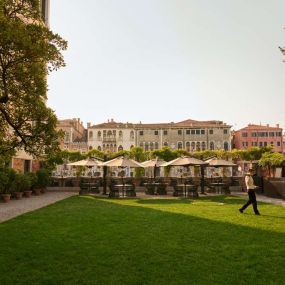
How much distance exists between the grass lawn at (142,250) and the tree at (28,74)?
2.37 metres

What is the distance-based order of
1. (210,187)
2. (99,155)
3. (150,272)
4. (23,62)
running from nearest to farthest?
(150,272), (23,62), (210,187), (99,155)

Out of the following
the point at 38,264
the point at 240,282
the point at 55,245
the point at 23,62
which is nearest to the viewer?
the point at 240,282

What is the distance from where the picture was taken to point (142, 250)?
21.7ft

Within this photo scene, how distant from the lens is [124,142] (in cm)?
7544

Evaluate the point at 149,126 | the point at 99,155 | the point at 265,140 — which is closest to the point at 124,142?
the point at 149,126

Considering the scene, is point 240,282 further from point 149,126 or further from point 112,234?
point 149,126

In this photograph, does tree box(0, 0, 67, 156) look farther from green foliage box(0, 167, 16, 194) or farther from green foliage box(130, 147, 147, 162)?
green foliage box(130, 147, 147, 162)

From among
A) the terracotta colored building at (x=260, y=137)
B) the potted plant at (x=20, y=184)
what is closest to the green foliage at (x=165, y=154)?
the potted plant at (x=20, y=184)

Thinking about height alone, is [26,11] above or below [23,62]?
above

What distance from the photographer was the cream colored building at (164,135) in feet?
241

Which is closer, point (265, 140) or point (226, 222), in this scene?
point (226, 222)

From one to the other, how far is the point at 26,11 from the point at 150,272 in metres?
6.79

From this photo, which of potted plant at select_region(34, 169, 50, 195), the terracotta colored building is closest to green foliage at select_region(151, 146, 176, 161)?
potted plant at select_region(34, 169, 50, 195)

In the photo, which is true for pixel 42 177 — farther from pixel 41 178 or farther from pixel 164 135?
pixel 164 135
